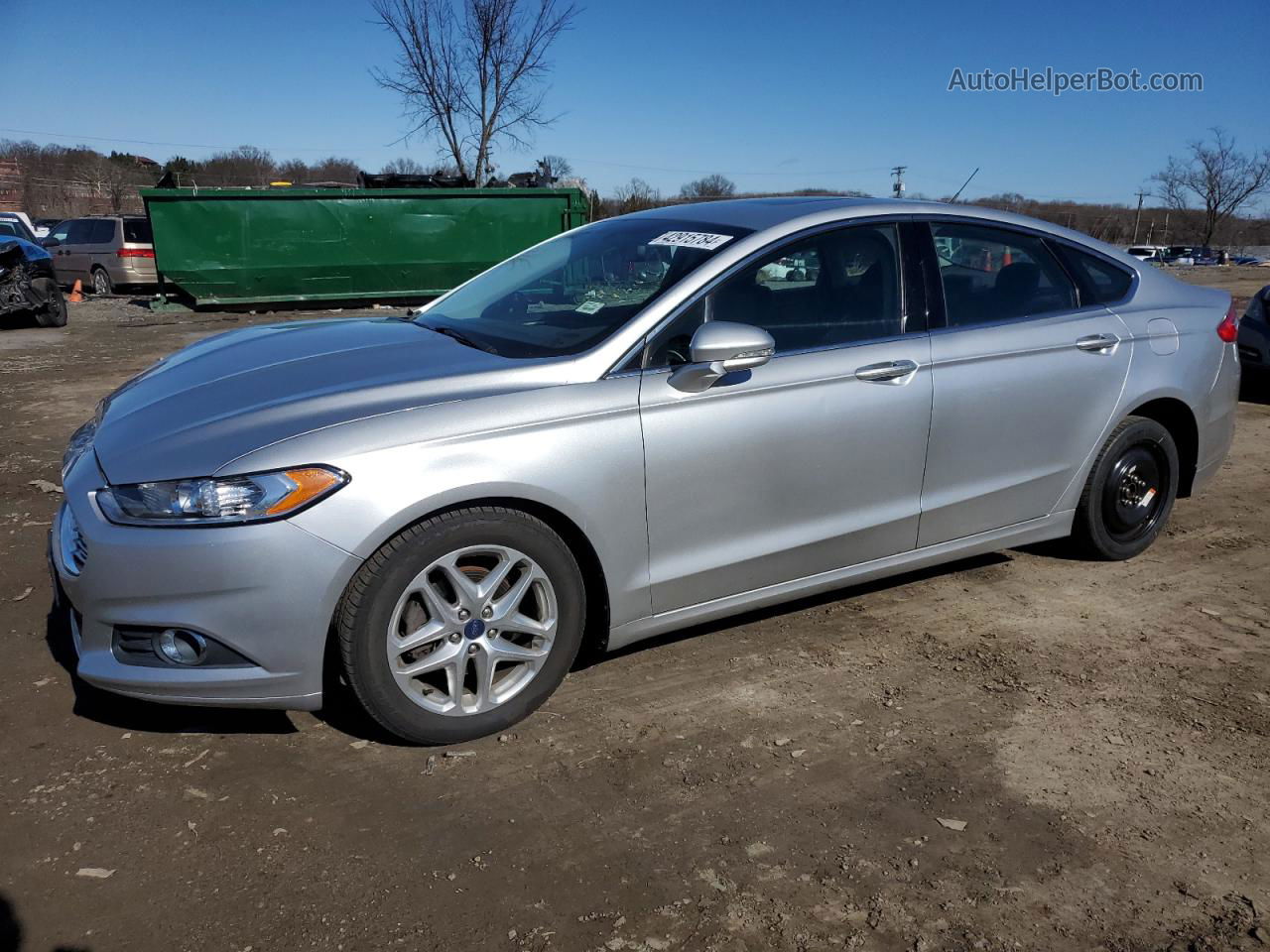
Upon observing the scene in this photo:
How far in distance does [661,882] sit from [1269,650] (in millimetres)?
2725

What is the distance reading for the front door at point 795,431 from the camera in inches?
125

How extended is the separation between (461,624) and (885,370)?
5.88ft

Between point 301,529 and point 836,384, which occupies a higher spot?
point 836,384

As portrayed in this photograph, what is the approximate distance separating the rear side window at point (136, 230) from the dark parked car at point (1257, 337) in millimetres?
17564

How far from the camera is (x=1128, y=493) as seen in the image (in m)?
4.50

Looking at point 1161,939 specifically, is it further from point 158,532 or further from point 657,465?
point 158,532

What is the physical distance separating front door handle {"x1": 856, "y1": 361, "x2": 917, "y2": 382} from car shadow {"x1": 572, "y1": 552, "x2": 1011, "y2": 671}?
0.86 m

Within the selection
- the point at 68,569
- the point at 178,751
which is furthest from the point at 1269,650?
the point at 68,569

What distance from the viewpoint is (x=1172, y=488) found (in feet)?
15.2

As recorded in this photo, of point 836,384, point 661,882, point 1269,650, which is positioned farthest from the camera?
point 1269,650

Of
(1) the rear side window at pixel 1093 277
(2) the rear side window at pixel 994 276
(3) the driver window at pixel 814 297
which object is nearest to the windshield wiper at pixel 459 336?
(3) the driver window at pixel 814 297

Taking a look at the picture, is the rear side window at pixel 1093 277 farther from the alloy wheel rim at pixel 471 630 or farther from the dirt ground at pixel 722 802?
the alloy wheel rim at pixel 471 630

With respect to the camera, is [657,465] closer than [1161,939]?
No

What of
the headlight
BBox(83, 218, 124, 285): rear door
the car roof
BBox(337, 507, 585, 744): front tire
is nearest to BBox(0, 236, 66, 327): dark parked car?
BBox(83, 218, 124, 285): rear door
